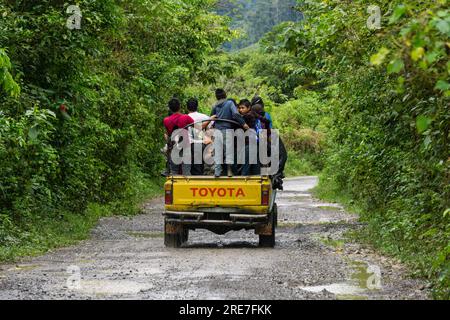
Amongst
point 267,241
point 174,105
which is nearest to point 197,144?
point 174,105

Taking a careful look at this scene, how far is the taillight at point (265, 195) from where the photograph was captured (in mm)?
14523

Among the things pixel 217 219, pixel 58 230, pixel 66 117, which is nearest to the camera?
pixel 217 219

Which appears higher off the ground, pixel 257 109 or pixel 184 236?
pixel 257 109

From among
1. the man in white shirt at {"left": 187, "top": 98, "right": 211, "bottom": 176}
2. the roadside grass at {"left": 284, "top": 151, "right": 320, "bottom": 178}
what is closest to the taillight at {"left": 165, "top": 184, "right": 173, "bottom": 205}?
the man in white shirt at {"left": 187, "top": 98, "right": 211, "bottom": 176}

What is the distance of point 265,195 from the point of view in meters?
14.5

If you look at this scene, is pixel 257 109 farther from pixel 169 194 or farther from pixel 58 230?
pixel 58 230

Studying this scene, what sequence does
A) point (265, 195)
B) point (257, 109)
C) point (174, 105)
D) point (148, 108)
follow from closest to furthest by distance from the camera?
1. point (265, 195)
2. point (174, 105)
3. point (257, 109)
4. point (148, 108)

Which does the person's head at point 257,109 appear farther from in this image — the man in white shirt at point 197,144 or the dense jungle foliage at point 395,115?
the dense jungle foliage at point 395,115

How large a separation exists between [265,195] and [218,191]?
2.63ft

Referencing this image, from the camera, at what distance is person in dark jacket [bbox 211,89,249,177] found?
15.0m

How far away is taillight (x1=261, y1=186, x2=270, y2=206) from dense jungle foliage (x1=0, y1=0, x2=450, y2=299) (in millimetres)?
2017

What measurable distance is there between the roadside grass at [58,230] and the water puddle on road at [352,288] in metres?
5.21
